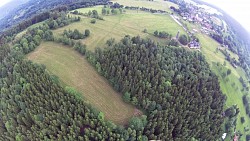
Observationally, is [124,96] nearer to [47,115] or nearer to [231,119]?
[47,115]

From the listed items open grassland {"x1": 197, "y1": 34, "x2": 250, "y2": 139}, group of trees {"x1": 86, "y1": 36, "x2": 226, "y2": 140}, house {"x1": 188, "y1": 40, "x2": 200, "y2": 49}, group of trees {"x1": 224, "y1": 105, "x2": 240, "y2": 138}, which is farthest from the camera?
house {"x1": 188, "y1": 40, "x2": 200, "y2": 49}

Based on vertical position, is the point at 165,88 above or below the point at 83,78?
above

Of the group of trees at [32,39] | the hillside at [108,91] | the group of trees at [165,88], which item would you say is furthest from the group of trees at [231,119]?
the group of trees at [32,39]

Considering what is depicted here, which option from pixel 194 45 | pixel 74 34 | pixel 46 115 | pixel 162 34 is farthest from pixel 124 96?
pixel 194 45

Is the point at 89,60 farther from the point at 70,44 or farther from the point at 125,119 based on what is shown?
the point at 125,119

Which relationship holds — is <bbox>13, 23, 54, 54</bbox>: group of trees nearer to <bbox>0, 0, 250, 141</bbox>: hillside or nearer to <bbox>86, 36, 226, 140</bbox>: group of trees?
<bbox>0, 0, 250, 141</bbox>: hillside

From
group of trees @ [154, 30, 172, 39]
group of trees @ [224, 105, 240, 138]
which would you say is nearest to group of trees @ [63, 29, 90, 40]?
group of trees @ [154, 30, 172, 39]
